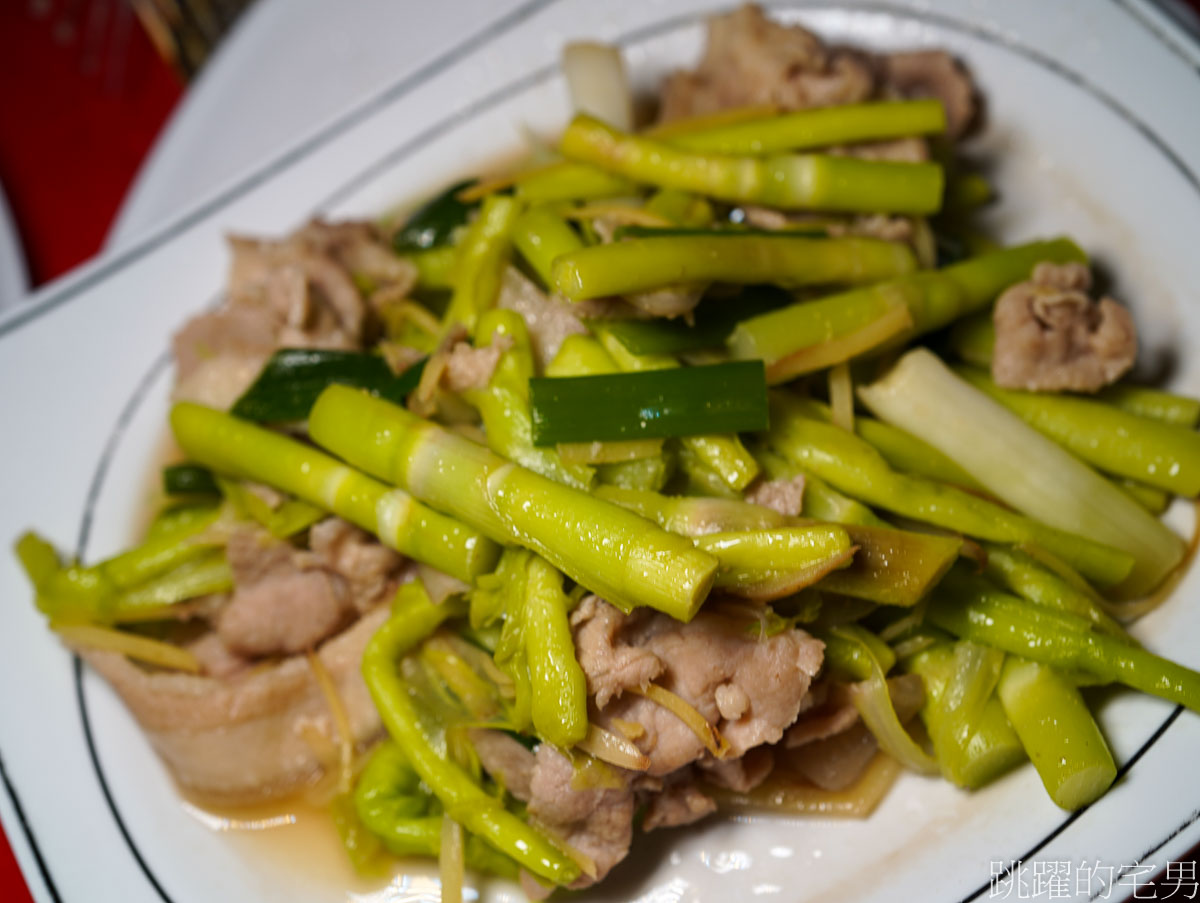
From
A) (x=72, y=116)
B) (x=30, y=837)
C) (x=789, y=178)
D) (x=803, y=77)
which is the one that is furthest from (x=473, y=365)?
(x=72, y=116)

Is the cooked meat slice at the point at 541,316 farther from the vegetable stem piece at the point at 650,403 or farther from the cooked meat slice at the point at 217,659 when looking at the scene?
the cooked meat slice at the point at 217,659

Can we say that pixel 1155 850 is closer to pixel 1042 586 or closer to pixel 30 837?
pixel 1042 586

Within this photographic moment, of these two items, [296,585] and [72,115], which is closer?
[296,585]

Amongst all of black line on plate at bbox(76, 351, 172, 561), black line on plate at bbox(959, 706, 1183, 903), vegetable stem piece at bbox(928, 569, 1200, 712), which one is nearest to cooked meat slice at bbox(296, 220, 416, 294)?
black line on plate at bbox(76, 351, 172, 561)

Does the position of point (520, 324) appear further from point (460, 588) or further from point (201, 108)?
point (201, 108)

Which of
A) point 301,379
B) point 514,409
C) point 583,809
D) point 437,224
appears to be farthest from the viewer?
point 437,224

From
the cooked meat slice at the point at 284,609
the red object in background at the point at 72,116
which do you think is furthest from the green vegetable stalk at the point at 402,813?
the red object in background at the point at 72,116
